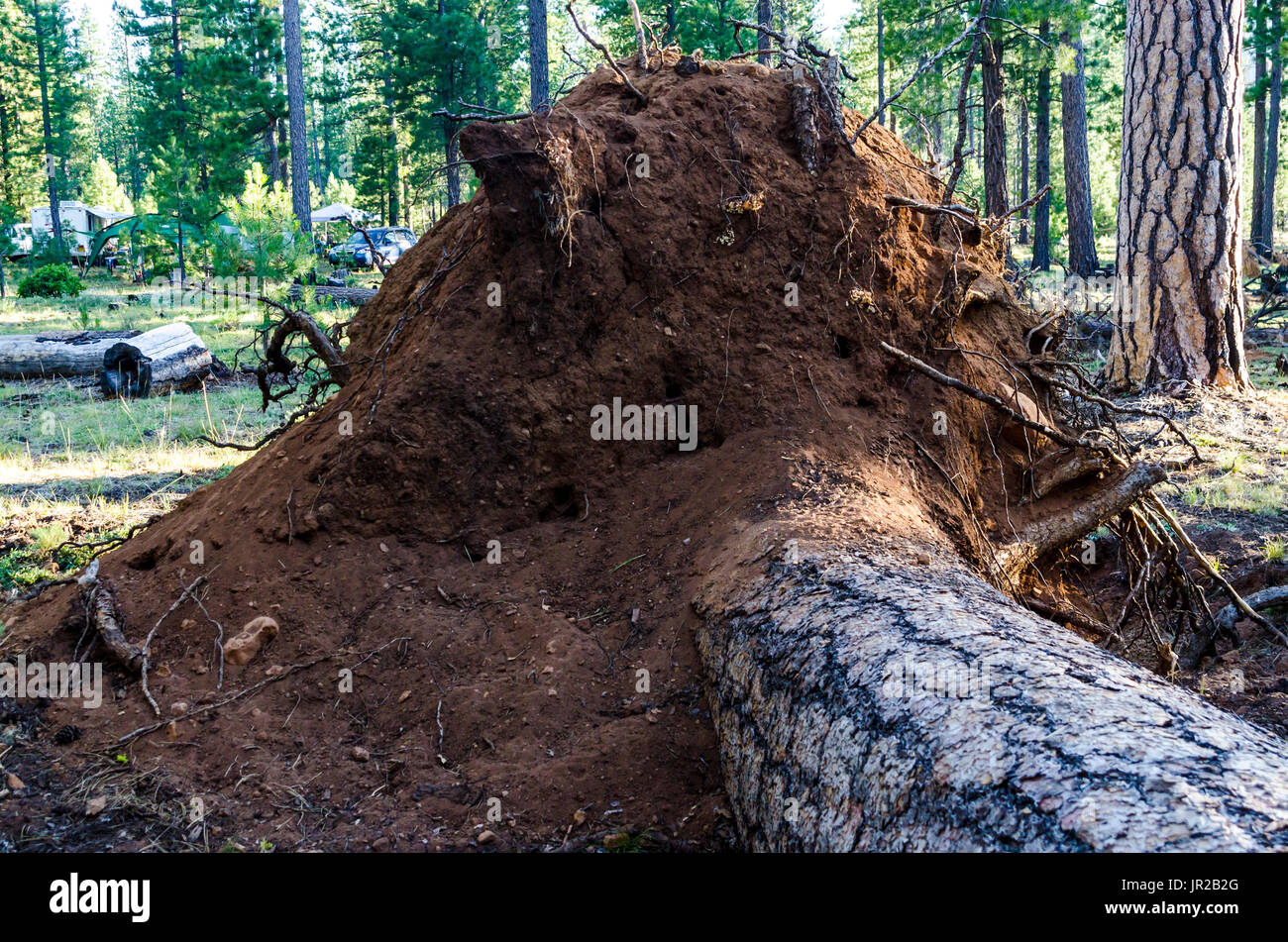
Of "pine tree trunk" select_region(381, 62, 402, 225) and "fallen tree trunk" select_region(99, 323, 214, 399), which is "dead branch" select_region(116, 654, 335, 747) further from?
"pine tree trunk" select_region(381, 62, 402, 225)

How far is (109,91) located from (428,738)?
297 feet

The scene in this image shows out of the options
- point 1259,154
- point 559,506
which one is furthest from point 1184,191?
point 1259,154

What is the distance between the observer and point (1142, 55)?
8266 mm

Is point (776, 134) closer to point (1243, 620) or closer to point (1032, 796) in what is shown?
point (1243, 620)

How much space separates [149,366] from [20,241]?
26.4m

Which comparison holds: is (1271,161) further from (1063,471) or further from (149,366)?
(149,366)

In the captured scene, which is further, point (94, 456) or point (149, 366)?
point (149, 366)

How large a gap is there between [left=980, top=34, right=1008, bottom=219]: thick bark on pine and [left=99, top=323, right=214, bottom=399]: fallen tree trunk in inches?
467

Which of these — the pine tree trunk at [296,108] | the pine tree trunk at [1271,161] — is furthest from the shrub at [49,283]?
the pine tree trunk at [1271,161]

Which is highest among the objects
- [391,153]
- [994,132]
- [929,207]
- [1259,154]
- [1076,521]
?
[391,153]

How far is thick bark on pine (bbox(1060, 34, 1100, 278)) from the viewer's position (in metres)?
17.3

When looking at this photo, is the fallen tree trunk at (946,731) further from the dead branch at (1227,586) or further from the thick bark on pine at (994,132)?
the thick bark on pine at (994,132)

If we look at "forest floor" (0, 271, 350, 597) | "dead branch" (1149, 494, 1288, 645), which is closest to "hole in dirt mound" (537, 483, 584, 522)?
"dead branch" (1149, 494, 1288, 645)

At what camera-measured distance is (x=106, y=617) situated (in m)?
3.71
